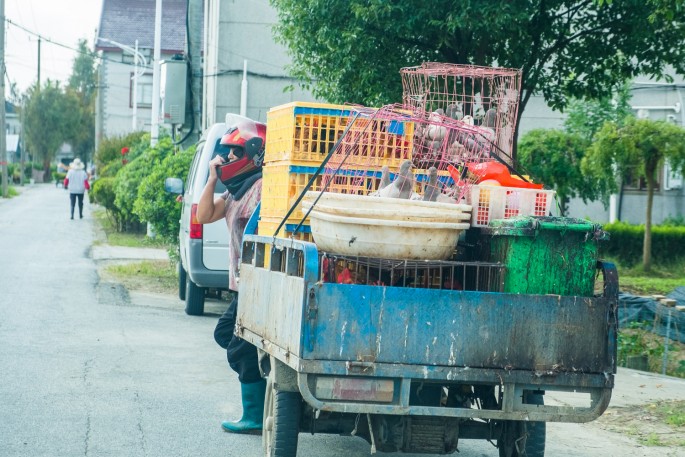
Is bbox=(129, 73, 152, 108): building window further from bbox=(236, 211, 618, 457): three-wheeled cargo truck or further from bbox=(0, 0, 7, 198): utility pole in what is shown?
bbox=(236, 211, 618, 457): three-wheeled cargo truck

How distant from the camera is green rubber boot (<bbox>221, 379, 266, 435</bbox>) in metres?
7.02

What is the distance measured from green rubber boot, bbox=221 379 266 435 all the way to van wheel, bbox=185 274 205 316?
18.7ft

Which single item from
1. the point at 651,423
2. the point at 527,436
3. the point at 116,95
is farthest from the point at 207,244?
the point at 116,95

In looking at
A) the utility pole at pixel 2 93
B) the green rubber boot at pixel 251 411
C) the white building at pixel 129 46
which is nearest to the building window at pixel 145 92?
the white building at pixel 129 46

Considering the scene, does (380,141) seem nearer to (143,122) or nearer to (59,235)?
(59,235)

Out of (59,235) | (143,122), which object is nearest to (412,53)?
(59,235)

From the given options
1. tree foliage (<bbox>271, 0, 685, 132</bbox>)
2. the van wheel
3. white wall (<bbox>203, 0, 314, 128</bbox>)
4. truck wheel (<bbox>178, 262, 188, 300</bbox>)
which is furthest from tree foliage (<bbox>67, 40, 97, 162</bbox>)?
the van wheel

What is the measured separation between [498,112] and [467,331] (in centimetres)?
226

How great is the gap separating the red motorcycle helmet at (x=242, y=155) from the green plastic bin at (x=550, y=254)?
264 cm

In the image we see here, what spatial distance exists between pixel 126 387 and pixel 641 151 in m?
14.0

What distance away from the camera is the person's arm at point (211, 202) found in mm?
7338

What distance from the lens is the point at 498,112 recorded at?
6.89 metres

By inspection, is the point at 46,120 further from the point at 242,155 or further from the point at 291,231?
the point at 291,231

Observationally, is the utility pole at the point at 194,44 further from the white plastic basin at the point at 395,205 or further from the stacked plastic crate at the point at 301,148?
the white plastic basin at the point at 395,205
